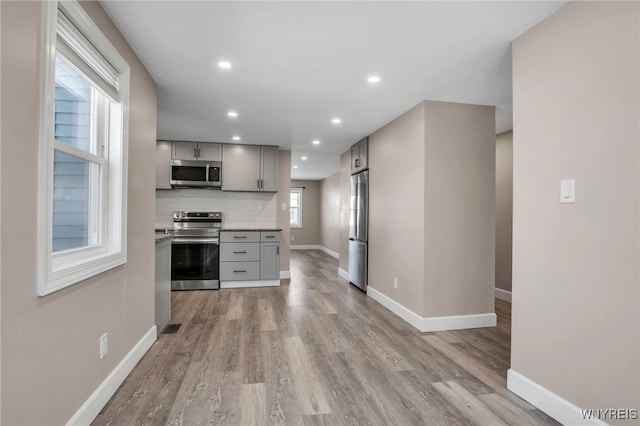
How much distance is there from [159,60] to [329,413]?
2.76 metres

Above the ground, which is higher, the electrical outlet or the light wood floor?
the electrical outlet

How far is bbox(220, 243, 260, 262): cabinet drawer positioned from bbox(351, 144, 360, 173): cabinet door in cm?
202

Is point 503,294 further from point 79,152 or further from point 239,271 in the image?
point 79,152

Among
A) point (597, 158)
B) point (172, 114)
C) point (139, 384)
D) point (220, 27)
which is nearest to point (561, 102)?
point (597, 158)

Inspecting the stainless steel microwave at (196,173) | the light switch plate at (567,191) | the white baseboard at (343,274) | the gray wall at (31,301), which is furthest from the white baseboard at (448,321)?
the stainless steel microwave at (196,173)

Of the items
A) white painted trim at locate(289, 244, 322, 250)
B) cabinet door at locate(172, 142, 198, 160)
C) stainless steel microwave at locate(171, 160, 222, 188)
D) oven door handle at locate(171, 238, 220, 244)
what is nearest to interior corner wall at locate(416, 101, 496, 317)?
oven door handle at locate(171, 238, 220, 244)

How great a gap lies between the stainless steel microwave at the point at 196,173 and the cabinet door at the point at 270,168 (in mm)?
734

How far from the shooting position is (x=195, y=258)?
4770 mm

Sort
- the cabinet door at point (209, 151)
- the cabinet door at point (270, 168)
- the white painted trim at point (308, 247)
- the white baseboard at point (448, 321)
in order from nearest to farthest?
the white baseboard at point (448, 321) → the cabinet door at point (209, 151) → the cabinet door at point (270, 168) → the white painted trim at point (308, 247)

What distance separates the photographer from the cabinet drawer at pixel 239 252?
489 cm

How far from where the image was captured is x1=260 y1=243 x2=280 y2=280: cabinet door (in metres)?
5.02

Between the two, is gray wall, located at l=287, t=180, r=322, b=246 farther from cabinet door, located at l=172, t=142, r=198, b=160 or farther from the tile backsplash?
cabinet door, located at l=172, t=142, r=198, b=160

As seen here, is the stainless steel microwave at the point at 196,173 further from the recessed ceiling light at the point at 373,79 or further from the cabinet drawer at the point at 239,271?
the recessed ceiling light at the point at 373,79

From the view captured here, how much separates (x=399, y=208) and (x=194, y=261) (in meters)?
3.15
